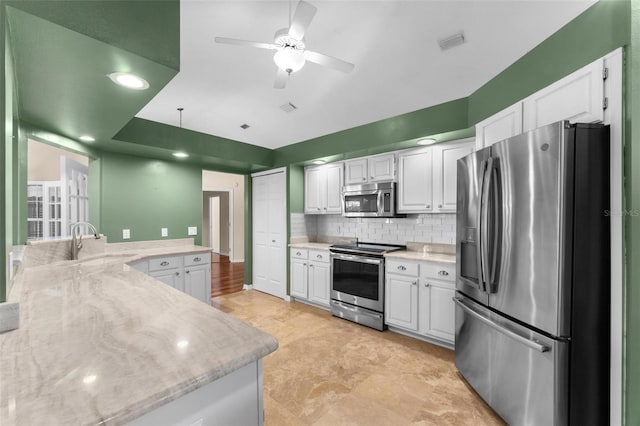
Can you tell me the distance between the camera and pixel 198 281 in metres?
3.80

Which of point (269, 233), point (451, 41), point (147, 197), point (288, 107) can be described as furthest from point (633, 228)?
point (147, 197)

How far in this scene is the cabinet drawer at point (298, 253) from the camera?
14.3 feet

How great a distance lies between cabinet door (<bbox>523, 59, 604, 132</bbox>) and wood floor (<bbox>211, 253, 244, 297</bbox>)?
4.78m

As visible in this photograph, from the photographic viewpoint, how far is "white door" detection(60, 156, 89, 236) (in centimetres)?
291

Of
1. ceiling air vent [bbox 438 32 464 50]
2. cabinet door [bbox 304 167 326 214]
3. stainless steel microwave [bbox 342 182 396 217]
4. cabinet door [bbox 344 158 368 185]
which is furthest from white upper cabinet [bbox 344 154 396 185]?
ceiling air vent [bbox 438 32 464 50]

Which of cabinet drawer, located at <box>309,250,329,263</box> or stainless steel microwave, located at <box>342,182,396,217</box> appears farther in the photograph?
cabinet drawer, located at <box>309,250,329,263</box>

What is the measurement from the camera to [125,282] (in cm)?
175

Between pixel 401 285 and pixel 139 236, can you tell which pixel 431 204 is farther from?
pixel 139 236

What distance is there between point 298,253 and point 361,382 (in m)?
2.34

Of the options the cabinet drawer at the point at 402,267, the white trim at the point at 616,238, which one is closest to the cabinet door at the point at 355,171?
the cabinet drawer at the point at 402,267

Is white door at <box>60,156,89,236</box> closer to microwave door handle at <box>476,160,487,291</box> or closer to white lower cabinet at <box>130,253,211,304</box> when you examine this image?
white lower cabinet at <box>130,253,211,304</box>

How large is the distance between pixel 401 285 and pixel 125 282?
8.52ft

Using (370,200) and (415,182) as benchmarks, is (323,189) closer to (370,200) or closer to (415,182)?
(370,200)

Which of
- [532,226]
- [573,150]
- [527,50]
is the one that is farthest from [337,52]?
[532,226]
